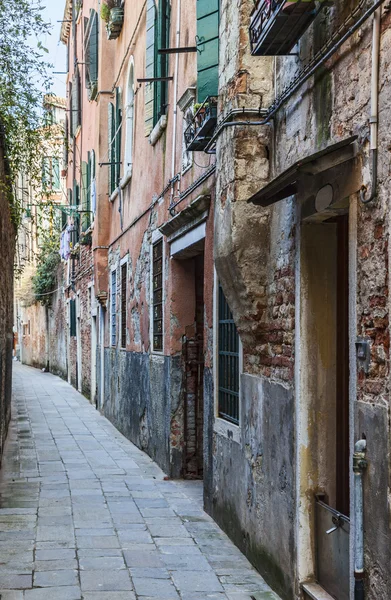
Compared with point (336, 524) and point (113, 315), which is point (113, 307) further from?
point (336, 524)

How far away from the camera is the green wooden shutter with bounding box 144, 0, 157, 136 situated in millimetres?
10422

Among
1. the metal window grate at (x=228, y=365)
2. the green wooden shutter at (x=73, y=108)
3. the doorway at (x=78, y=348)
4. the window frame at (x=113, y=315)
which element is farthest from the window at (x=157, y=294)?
the green wooden shutter at (x=73, y=108)

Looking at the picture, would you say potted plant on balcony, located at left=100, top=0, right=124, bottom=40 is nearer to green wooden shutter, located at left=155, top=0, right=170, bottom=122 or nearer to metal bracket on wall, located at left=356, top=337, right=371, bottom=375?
green wooden shutter, located at left=155, top=0, right=170, bottom=122

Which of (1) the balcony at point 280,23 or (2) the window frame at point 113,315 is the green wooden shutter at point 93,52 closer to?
(2) the window frame at point 113,315

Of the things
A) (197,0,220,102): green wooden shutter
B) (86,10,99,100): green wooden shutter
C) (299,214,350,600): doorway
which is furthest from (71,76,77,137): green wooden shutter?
(299,214,350,600): doorway

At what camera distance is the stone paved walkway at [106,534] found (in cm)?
548

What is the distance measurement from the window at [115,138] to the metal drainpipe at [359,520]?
11263 mm

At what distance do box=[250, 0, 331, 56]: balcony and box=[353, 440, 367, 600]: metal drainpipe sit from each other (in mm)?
2173

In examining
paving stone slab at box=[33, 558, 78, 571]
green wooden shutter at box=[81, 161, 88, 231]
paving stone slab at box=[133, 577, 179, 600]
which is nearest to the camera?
paving stone slab at box=[133, 577, 179, 600]

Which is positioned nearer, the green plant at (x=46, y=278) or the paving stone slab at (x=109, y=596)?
the paving stone slab at (x=109, y=596)

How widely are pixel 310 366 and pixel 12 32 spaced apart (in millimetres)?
5617

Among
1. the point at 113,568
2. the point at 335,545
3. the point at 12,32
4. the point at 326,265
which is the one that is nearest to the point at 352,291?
the point at 326,265

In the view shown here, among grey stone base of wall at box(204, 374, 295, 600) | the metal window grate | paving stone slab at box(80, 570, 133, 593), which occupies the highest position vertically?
the metal window grate

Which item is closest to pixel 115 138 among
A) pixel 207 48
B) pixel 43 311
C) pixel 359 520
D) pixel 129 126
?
pixel 129 126
